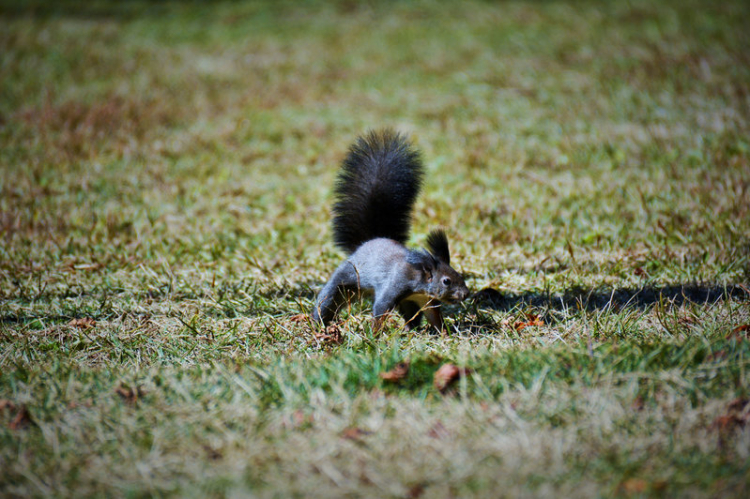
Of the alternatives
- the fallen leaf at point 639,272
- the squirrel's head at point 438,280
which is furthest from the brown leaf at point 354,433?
the fallen leaf at point 639,272

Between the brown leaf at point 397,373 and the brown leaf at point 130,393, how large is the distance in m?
0.93

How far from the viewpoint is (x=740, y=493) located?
181 cm

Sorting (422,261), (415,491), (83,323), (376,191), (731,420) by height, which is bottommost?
(83,323)

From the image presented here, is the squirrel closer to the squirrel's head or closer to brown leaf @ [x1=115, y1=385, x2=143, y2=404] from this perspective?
the squirrel's head

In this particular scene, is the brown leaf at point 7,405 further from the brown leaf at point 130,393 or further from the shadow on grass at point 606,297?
the shadow on grass at point 606,297

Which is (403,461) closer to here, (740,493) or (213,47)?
(740,493)

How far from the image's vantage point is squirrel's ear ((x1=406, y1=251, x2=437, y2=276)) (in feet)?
10.3

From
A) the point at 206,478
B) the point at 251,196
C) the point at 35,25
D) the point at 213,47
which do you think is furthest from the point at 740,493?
the point at 35,25

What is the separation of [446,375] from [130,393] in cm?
121

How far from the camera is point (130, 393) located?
2.45 m

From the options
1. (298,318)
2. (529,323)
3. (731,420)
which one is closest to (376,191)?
(298,318)

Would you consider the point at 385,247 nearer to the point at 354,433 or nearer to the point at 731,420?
the point at 354,433

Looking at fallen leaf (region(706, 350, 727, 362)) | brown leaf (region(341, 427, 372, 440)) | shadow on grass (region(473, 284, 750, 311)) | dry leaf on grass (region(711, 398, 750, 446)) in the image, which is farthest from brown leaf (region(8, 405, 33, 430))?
fallen leaf (region(706, 350, 727, 362))

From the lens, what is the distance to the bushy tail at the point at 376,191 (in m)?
3.50
